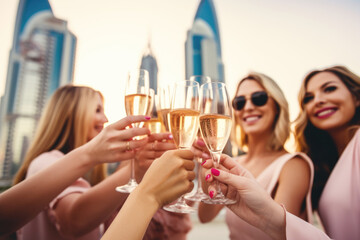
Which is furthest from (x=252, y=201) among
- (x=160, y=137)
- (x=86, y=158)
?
(x=86, y=158)

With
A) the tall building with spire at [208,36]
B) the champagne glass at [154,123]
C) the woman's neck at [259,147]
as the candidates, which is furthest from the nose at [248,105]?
the tall building with spire at [208,36]

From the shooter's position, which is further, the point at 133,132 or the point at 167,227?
the point at 167,227

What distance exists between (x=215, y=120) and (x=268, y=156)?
5.61 ft

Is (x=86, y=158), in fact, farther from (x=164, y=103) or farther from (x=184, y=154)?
(x=184, y=154)

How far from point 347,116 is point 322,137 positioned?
44 cm

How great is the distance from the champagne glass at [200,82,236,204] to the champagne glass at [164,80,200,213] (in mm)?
47

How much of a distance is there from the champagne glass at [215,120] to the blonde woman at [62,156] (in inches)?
15.9

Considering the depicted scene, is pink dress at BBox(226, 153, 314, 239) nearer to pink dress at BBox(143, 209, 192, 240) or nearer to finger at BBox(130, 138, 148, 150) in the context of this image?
pink dress at BBox(143, 209, 192, 240)

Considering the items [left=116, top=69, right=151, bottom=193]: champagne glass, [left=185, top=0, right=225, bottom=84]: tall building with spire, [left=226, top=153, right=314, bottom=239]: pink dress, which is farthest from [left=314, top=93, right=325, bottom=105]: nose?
[left=185, top=0, right=225, bottom=84]: tall building with spire

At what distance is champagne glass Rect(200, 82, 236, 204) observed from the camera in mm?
1107

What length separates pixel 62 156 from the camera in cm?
185

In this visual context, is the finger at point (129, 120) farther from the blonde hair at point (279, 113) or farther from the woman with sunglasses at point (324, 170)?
the blonde hair at point (279, 113)

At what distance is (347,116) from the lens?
2125 millimetres

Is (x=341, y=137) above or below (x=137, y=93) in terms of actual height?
below
